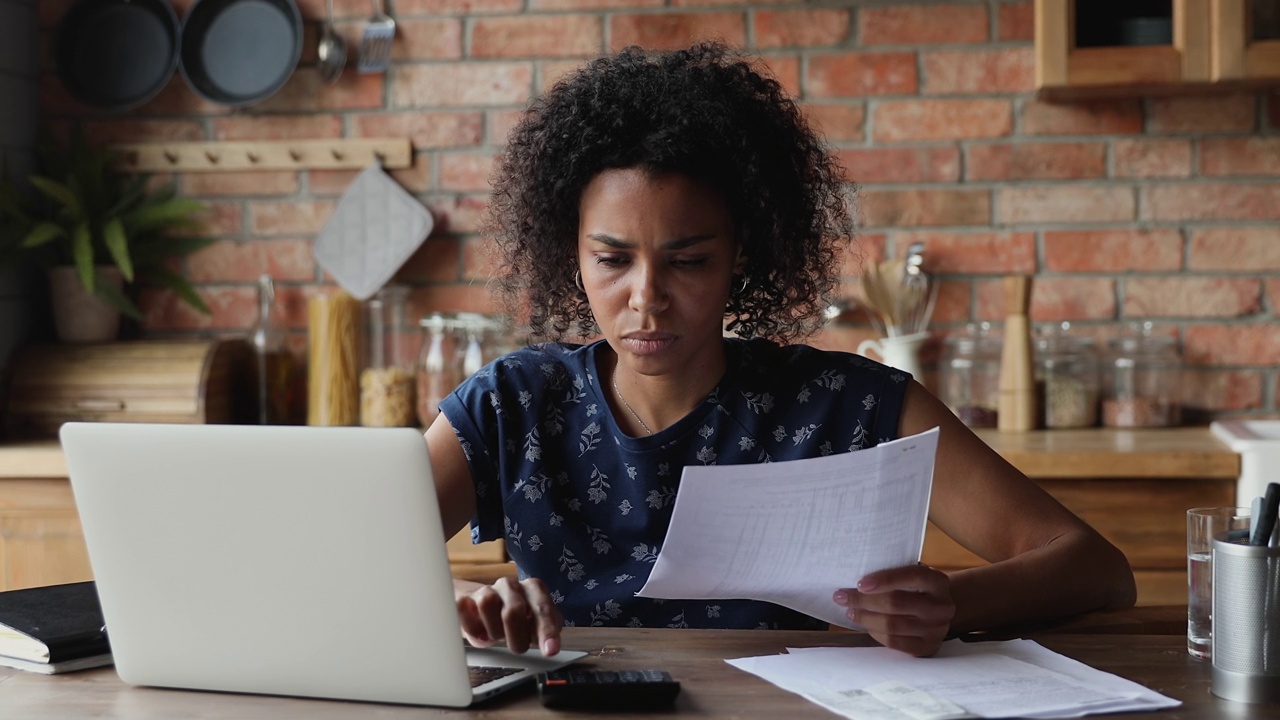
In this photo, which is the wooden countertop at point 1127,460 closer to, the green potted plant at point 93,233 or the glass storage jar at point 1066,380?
the glass storage jar at point 1066,380

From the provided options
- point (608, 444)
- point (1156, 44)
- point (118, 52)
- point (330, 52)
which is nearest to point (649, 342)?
point (608, 444)

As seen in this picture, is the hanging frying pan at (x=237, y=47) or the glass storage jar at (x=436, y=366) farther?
the hanging frying pan at (x=237, y=47)

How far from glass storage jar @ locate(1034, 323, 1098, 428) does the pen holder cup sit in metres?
1.67

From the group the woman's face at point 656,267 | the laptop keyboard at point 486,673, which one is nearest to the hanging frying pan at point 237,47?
the woman's face at point 656,267

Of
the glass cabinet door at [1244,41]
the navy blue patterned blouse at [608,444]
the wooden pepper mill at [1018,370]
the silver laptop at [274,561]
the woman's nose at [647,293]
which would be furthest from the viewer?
the wooden pepper mill at [1018,370]

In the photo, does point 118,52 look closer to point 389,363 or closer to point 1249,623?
point 389,363

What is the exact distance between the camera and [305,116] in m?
2.85

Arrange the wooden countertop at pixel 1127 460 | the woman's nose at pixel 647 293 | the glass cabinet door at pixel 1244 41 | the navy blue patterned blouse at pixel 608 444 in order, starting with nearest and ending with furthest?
Result: 1. the woman's nose at pixel 647 293
2. the navy blue patterned blouse at pixel 608 444
3. the wooden countertop at pixel 1127 460
4. the glass cabinet door at pixel 1244 41

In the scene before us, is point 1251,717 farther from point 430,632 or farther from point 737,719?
point 430,632

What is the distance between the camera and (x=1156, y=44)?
2453mm

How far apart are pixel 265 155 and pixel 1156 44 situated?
186 centimetres

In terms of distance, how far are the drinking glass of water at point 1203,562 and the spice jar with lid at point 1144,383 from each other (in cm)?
159

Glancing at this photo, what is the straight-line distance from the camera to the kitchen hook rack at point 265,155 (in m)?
2.81

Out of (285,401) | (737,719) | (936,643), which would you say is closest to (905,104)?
(285,401)
